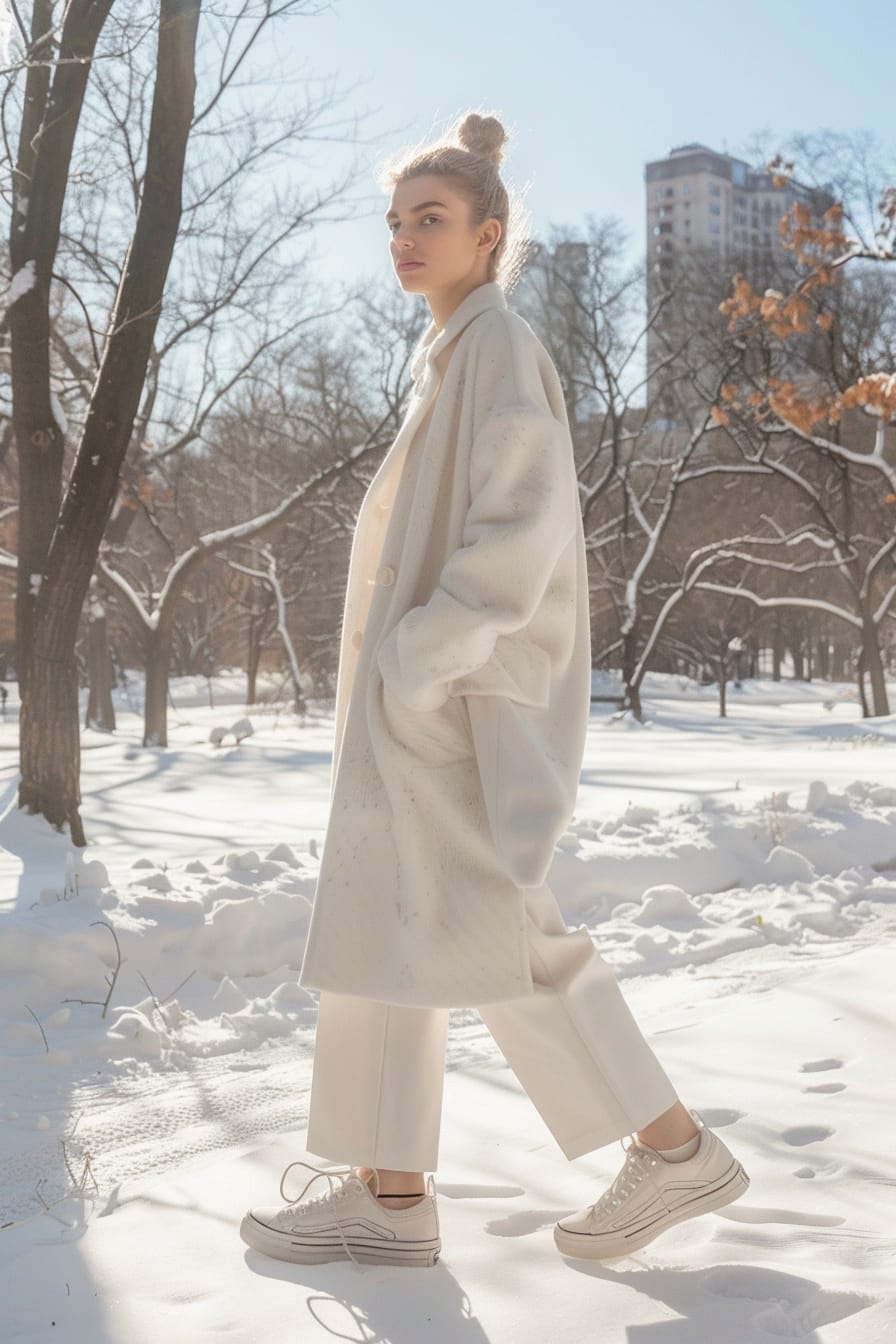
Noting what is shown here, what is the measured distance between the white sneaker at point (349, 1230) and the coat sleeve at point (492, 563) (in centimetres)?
90

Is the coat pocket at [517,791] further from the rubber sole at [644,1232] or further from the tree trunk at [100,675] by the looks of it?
the tree trunk at [100,675]

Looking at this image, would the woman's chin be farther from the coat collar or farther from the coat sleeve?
the coat sleeve

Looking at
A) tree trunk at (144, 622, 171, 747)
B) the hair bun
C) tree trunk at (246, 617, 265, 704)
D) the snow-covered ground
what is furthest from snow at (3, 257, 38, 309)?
tree trunk at (246, 617, 265, 704)

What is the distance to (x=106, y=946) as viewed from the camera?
4.74 metres

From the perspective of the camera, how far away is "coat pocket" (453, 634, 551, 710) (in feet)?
7.43

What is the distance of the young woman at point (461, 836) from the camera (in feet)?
7.34

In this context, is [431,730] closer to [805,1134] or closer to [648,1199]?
[648,1199]

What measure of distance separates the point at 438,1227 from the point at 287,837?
16.3ft

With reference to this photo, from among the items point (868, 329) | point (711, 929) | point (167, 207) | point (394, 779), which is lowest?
point (711, 929)

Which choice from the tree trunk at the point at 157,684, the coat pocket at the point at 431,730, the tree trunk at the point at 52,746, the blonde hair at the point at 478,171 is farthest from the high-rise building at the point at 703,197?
the coat pocket at the point at 431,730

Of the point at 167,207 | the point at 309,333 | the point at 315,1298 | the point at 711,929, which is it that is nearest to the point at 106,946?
the point at 711,929

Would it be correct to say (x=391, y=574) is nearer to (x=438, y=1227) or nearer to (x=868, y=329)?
(x=438, y=1227)

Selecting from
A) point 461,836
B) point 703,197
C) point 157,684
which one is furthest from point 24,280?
point 703,197

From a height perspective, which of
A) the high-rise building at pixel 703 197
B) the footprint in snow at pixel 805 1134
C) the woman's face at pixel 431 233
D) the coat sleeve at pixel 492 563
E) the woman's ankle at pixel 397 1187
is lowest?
the footprint in snow at pixel 805 1134
